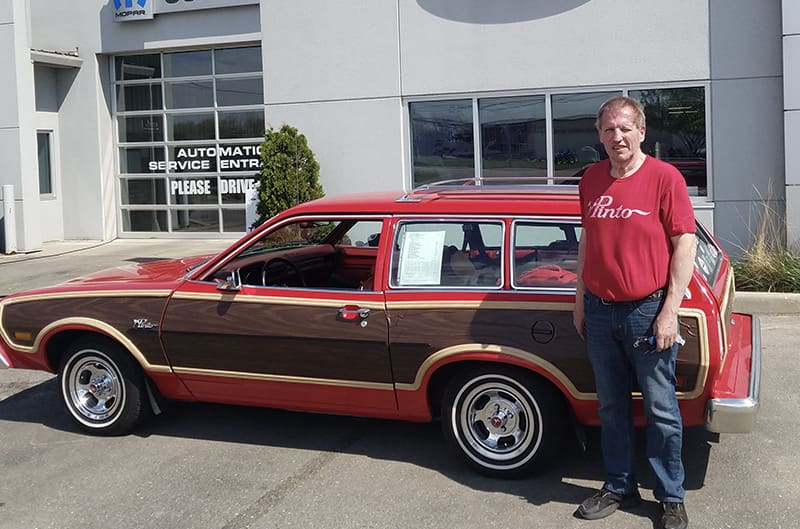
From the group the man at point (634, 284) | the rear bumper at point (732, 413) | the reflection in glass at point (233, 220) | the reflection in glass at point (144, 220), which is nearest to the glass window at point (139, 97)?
the reflection in glass at point (144, 220)

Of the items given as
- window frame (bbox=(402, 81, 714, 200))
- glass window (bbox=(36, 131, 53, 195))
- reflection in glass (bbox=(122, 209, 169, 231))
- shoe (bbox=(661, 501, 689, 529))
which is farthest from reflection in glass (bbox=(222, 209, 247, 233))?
shoe (bbox=(661, 501, 689, 529))

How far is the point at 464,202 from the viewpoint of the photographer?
532cm

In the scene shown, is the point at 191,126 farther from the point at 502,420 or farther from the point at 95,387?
the point at 502,420

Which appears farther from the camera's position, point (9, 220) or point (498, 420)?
point (9, 220)

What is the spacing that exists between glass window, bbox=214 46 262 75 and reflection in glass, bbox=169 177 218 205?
2093 millimetres

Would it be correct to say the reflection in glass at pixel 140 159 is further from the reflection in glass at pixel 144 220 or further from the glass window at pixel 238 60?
the glass window at pixel 238 60

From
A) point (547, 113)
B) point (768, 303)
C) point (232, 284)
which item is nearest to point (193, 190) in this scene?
point (547, 113)

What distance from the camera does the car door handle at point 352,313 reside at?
5250 millimetres

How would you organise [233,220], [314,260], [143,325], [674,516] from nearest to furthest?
[674,516] < [143,325] < [314,260] < [233,220]

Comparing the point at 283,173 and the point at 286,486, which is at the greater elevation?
the point at 283,173

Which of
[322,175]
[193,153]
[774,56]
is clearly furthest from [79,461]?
[193,153]

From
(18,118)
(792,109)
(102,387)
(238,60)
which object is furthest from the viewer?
(238,60)

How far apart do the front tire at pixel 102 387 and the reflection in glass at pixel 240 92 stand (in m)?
11.6

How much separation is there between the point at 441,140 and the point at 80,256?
702 cm
